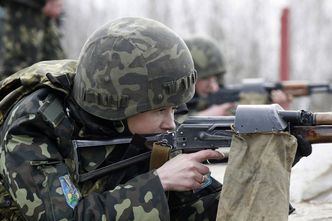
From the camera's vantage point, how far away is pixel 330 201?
383 centimetres

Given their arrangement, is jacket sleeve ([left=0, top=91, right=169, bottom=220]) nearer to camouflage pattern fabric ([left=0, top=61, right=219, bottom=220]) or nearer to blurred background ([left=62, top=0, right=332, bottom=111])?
camouflage pattern fabric ([left=0, top=61, right=219, bottom=220])

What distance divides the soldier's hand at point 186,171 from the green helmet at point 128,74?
28 cm

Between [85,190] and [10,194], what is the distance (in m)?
0.30

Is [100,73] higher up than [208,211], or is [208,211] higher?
[100,73]

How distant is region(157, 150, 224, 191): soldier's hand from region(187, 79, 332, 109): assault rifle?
145 inches

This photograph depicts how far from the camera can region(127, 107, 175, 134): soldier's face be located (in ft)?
9.93

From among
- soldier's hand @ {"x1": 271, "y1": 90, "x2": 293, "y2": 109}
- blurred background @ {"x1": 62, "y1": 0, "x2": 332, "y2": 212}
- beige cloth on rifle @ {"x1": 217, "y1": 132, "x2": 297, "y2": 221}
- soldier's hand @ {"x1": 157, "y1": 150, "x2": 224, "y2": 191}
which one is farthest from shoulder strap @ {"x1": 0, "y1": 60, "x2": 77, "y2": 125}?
blurred background @ {"x1": 62, "y1": 0, "x2": 332, "y2": 212}

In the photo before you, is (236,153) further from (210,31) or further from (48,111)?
(210,31)

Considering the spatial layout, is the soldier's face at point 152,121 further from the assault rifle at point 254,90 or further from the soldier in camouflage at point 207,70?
the soldier in camouflage at point 207,70

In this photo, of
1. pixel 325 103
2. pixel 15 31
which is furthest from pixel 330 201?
pixel 325 103

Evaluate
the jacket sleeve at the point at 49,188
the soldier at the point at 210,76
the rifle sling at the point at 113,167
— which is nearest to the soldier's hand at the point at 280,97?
the soldier at the point at 210,76

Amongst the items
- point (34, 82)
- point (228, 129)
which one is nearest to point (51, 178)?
point (34, 82)

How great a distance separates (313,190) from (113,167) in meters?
1.31

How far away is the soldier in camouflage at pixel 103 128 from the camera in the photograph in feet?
9.20
